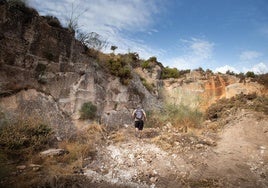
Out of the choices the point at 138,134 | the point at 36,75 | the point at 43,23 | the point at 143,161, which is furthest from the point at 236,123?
the point at 43,23

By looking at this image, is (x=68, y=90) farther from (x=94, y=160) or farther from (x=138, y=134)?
(x=94, y=160)

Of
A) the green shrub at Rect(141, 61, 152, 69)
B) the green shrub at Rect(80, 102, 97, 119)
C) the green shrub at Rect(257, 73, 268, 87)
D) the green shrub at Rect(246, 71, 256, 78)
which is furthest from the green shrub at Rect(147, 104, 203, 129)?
the green shrub at Rect(246, 71, 256, 78)

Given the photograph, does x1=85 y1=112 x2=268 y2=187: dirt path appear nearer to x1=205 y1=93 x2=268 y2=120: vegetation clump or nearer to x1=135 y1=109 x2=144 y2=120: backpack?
x1=135 y1=109 x2=144 y2=120: backpack

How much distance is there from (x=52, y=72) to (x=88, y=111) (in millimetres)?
2405

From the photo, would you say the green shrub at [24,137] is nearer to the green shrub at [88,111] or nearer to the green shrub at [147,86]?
the green shrub at [88,111]

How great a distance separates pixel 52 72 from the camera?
948 cm

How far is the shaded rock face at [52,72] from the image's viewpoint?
808 cm

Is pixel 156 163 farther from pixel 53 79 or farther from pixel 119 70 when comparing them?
pixel 119 70

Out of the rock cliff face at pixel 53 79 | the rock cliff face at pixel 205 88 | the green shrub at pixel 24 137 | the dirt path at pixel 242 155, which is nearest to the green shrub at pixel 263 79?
the rock cliff face at pixel 205 88

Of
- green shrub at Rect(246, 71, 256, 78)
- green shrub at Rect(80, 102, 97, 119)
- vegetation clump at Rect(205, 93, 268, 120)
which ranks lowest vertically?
green shrub at Rect(80, 102, 97, 119)

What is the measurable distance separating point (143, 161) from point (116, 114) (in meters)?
5.47

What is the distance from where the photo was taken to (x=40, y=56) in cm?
917

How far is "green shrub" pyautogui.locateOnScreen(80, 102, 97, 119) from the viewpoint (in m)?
9.80

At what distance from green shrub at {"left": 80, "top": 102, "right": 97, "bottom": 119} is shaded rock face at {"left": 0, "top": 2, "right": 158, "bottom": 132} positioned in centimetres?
23
